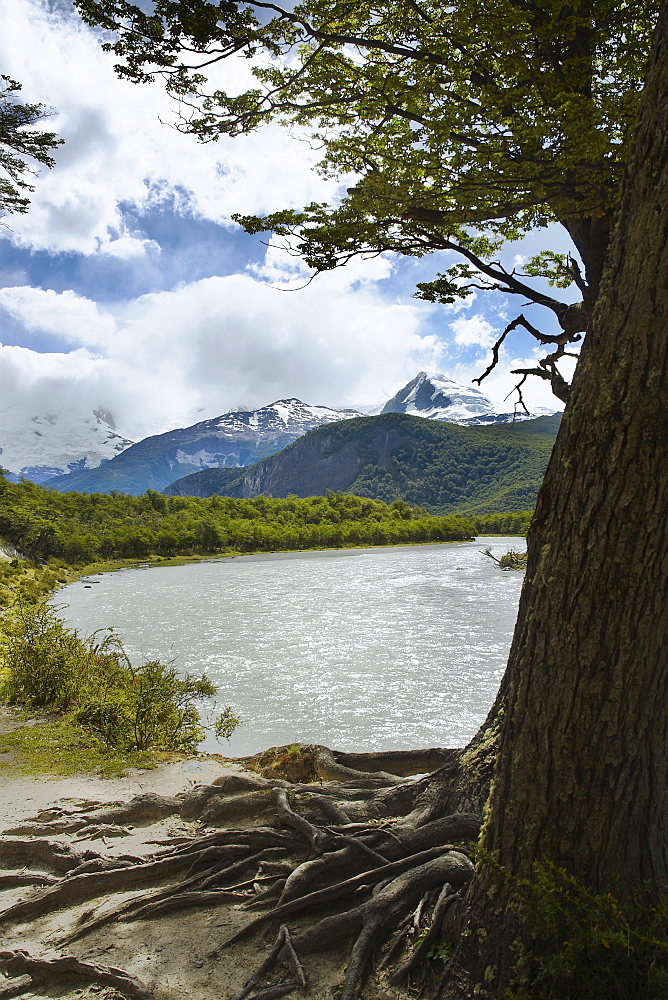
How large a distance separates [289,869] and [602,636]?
126 inches

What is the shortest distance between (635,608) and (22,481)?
116 metres

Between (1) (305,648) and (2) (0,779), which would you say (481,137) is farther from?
(1) (305,648)

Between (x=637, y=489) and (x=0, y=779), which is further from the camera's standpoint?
(x=0, y=779)

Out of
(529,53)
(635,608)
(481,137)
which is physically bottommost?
(635,608)

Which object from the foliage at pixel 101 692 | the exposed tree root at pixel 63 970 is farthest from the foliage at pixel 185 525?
the exposed tree root at pixel 63 970

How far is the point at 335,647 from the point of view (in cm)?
2247

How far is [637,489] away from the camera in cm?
270

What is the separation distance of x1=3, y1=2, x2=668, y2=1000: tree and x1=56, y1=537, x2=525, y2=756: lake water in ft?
30.8

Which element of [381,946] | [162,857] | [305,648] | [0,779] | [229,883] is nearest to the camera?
[381,946]

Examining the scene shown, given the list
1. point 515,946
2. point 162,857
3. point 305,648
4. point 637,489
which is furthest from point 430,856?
point 305,648

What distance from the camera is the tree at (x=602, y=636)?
2.71m

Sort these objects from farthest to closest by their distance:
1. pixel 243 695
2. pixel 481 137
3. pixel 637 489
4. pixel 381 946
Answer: pixel 243 695 < pixel 481 137 < pixel 381 946 < pixel 637 489

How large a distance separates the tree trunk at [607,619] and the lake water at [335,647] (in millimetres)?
9487

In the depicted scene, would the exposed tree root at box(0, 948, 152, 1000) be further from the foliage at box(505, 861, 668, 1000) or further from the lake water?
the lake water
